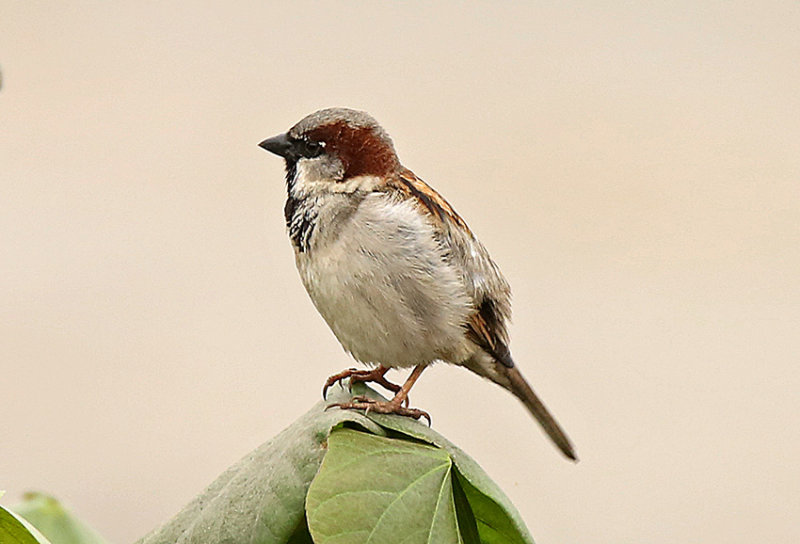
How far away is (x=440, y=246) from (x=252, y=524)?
53 centimetres

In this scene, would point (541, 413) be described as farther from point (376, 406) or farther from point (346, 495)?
point (346, 495)

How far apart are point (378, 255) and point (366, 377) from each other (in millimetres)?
136

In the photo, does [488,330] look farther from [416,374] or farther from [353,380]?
[353,380]

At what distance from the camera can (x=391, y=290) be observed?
1.09 metres

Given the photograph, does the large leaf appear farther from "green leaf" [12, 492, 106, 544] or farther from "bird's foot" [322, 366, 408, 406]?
"bird's foot" [322, 366, 408, 406]

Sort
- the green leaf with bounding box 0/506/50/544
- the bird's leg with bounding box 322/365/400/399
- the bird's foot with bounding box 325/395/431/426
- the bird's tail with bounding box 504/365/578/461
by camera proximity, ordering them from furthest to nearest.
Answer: the bird's tail with bounding box 504/365/578/461 → the bird's leg with bounding box 322/365/400/399 → the bird's foot with bounding box 325/395/431/426 → the green leaf with bounding box 0/506/50/544

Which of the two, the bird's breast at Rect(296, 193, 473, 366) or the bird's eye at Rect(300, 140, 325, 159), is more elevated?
the bird's eye at Rect(300, 140, 325, 159)

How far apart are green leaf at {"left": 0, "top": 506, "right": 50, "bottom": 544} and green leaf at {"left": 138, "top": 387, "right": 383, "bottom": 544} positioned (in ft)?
0.32

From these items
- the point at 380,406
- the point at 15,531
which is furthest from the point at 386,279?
the point at 15,531

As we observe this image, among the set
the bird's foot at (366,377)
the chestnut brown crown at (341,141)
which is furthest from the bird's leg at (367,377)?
the chestnut brown crown at (341,141)

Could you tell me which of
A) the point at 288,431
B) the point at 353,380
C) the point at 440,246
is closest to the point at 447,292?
the point at 440,246

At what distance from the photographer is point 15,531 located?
0.63 m

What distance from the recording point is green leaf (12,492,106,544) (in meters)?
0.85

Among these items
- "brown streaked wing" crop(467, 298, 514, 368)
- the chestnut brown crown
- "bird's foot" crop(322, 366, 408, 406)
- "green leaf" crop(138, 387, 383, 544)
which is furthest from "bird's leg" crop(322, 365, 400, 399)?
"green leaf" crop(138, 387, 383, 544)
